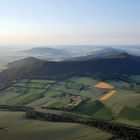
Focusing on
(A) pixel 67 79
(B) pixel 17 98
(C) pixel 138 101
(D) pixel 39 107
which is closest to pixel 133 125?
(C) pixel 138 101

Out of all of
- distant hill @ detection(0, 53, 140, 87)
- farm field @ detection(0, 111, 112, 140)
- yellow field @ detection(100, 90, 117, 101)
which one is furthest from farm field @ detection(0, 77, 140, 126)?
farm field @ detection(0, 111, 112, 140)

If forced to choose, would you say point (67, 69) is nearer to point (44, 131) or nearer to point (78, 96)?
point (78, 96)

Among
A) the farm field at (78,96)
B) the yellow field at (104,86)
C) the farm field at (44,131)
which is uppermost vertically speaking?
the yellow field at (104,86)

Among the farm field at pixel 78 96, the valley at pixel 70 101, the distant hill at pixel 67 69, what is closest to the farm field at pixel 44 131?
the valley at pixel 70 101

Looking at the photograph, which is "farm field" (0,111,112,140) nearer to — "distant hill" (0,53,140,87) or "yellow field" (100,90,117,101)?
"yellow field" (100,90,117,101)

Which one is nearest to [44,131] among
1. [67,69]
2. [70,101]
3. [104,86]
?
[70,101]

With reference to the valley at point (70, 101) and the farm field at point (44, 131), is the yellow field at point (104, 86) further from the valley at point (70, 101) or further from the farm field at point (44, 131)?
the farm field at point (44, 131)

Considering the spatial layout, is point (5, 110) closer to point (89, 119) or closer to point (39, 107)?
point (39, 107)

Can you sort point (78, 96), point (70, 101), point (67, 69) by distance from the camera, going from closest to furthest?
point (70, 101) < point (78, 96) < point (67, 69)
